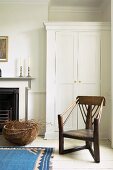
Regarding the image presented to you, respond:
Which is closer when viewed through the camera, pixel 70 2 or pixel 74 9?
pixel 70 2

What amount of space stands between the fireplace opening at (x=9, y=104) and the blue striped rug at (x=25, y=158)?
3.17ft

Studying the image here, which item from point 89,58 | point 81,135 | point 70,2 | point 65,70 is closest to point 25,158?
point 81,135

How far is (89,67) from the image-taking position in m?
3.97

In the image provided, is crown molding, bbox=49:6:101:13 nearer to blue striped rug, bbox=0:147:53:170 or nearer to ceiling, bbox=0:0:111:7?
ceiling, bbox=0:0:111:7

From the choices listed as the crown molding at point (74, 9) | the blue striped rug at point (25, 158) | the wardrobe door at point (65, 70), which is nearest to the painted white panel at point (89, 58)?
the wardrobe door at point (65, 70)

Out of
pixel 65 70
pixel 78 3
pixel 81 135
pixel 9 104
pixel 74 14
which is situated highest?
pixel 78 3

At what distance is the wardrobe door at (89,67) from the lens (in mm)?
3963

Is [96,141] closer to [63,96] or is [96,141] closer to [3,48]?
[63,96]

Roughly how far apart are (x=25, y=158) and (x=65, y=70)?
1755 mm

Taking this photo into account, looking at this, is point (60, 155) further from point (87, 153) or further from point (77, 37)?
point (77, 37)

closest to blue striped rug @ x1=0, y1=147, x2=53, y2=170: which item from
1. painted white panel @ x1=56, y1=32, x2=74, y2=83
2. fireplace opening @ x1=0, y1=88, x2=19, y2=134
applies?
fireplace opening @ x1=0, y1=88, x2=19, y2=134

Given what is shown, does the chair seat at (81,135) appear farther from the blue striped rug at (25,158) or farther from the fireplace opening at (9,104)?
the fireplace opening at (9,104)

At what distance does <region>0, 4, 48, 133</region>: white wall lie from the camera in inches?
167

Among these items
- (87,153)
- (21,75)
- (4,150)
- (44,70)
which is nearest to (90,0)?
(44,70)
